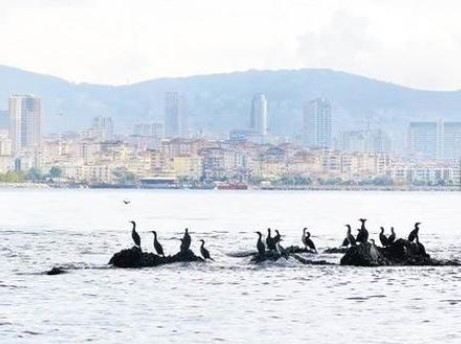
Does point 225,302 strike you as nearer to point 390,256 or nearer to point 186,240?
point 186,240

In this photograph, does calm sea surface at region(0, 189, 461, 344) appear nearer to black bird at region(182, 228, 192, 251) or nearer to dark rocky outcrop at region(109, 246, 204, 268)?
dark rocky outcrop at region(109, 246, 204, 268)

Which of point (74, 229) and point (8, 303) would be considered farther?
point (74, 229)

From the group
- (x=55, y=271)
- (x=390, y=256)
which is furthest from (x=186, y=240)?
(x=390, y=256)

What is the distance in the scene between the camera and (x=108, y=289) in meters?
41.5

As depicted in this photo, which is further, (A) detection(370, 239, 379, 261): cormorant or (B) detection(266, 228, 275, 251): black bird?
(B) detection(266, 228, 275, 251): black bird

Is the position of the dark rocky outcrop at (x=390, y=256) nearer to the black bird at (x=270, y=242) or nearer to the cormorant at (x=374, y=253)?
the cormorant at (x=374, y=253)

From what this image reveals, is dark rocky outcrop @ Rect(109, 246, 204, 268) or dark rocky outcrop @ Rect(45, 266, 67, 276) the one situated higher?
dark rocky outcrop @ Rect(109, 246, 204, 268)

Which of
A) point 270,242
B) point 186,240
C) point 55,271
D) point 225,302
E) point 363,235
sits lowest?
point 225,302

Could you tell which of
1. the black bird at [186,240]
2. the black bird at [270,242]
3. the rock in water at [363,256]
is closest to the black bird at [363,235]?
the rock in water at [363,256]

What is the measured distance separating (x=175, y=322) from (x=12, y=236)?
42545 mm

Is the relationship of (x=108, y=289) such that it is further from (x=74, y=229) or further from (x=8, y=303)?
(x=74, y=229)

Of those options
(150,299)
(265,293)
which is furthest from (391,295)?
(150,299)

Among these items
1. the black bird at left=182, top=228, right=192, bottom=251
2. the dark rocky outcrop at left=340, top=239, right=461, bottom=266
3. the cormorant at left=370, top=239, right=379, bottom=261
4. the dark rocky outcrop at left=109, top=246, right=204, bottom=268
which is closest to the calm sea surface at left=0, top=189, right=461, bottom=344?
the dark rocky outcrop at left=109, top=246, right=204, bottom=268

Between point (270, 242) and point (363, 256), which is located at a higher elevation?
point (270, 242)
